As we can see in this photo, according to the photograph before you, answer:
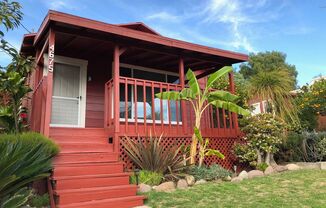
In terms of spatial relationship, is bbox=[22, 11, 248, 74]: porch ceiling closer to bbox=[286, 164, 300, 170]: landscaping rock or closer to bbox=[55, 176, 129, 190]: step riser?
bbox=[55, 176, 129, 190]: step riser

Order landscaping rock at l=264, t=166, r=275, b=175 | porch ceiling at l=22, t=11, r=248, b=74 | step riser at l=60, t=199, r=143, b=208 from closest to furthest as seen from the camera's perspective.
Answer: step riser at l=60, t=199, r=143, b=208
porch ceiling at l=22, t=11, r=248, b=74
landscaping rock at l=264, t=166, r=275, b=175

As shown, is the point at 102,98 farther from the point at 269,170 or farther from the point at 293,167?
the point at 293,167

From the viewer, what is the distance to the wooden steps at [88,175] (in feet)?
17.3

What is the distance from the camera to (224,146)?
941 cm

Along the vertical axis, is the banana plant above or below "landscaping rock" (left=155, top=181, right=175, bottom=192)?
above

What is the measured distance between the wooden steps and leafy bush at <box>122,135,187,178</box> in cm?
45

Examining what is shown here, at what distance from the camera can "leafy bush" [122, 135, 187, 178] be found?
702 centimetres

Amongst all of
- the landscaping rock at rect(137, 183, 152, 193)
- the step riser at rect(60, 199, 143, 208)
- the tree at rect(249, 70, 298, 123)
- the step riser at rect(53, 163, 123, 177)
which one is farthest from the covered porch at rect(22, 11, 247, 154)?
the step riser at rect(60, 199, 143, 208)

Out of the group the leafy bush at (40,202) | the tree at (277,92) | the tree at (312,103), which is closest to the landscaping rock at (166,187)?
the leafy bush at (40,202)

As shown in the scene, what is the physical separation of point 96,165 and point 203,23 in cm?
1730

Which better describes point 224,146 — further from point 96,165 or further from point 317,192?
point 96,165

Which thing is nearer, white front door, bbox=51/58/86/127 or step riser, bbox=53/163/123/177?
step riser, bbox=53/163/123/177

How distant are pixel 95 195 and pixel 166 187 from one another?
5.84ft

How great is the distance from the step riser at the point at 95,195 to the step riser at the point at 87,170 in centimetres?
80
